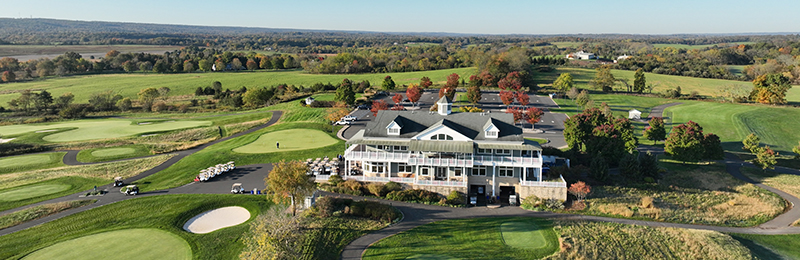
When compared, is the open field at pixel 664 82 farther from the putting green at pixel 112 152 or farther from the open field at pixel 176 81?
the putting green at pixel 112 152

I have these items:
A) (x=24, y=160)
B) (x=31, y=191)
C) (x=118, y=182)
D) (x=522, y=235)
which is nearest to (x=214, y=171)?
(x=118, y=182)

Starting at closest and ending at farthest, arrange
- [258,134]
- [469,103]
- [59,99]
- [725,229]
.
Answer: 1. [725,229]
2. [258,134]
3. [469,103]
4. [59,99]

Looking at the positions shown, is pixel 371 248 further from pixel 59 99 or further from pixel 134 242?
pixel 59 99

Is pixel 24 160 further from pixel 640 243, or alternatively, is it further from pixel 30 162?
pixel 640 243

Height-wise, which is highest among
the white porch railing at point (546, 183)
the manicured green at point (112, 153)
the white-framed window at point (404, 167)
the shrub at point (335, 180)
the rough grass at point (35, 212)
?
the white-framed window at point (404, 167)

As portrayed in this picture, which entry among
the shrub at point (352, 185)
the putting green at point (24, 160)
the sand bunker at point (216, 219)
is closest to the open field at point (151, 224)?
the sand bunker at point (216, 219)

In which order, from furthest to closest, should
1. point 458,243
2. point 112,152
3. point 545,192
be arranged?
point 112,152 < point 545,192 < point 458,243

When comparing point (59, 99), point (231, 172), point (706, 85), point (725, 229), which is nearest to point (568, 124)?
point (725, 229)
